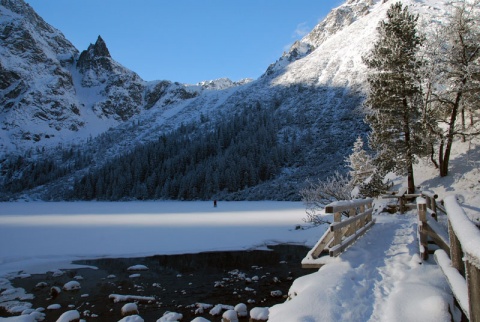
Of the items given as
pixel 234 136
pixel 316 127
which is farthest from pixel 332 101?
pixel 234 136

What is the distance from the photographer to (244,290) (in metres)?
12.2

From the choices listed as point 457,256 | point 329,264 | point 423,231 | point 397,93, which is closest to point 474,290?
point 457,256

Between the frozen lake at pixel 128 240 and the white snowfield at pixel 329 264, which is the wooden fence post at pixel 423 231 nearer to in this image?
the white snowfield at pixel 329 264

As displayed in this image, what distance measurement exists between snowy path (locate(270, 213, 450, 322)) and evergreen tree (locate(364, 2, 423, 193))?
1317cm

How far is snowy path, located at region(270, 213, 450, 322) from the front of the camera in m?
5.20

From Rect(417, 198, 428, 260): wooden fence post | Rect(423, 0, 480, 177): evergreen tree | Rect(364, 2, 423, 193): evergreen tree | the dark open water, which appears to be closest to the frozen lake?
the dark open water

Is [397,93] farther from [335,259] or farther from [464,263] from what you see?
[464,263]

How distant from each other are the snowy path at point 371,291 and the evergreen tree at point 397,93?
43.2 ft

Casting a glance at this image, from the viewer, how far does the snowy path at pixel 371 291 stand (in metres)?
5.20

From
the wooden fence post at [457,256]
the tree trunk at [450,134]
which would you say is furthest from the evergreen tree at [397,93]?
the wooden fence post at [457,256]

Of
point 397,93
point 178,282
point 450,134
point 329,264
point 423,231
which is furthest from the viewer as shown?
point 397,93

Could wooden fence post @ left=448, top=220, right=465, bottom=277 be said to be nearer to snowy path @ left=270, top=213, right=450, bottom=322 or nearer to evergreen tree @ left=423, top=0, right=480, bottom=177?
snowy path @ left=270, top=213, right=450, bottom=322

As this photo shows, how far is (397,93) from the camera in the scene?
2075cm

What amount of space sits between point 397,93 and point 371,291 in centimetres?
1742
